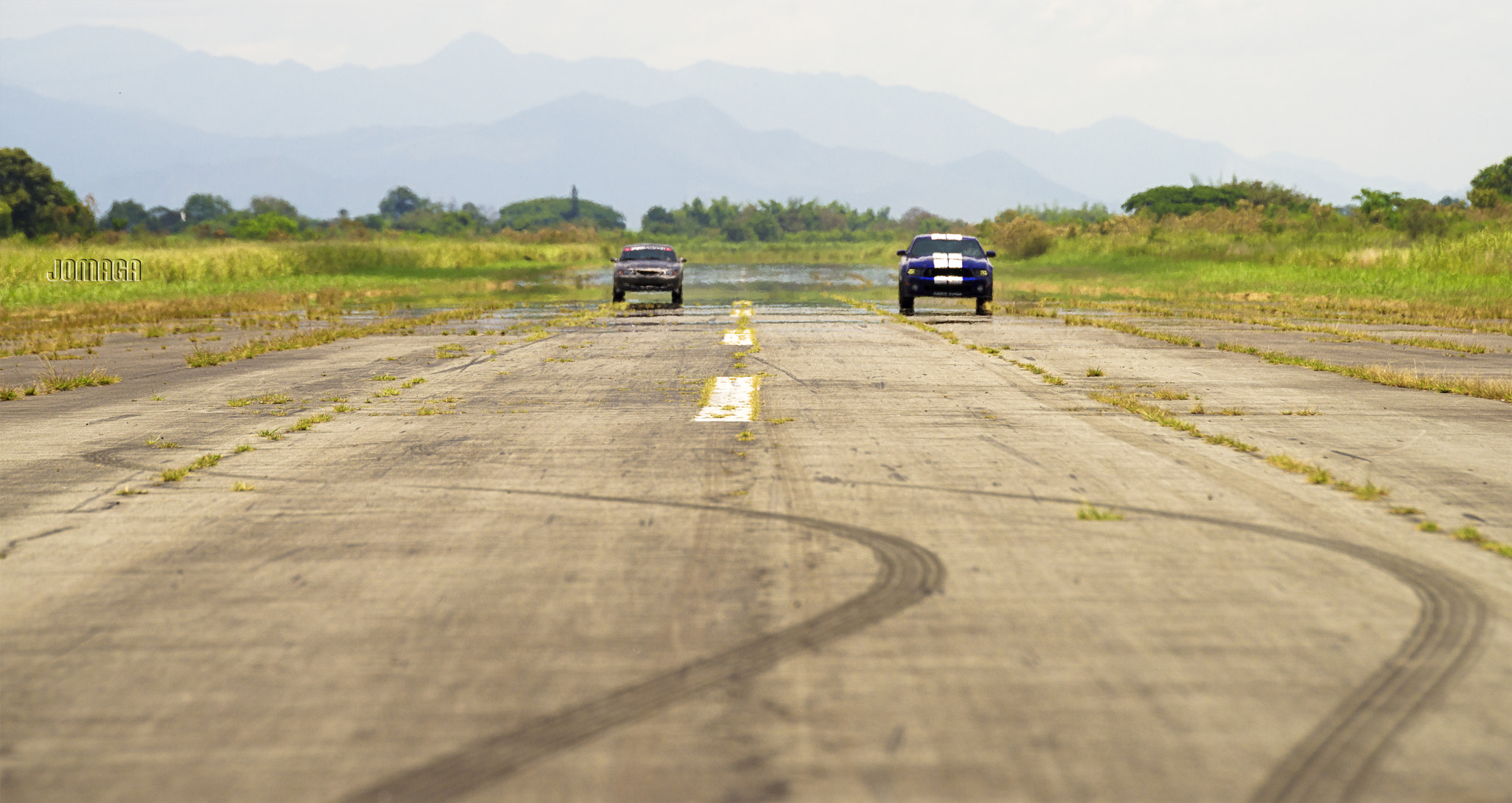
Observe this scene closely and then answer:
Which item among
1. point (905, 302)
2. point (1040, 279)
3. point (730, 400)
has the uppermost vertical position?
point (1040, 279)

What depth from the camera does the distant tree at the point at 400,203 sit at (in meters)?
184

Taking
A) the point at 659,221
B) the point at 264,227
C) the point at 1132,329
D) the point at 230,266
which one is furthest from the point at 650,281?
the point at 659,221

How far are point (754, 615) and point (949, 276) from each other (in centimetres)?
2207

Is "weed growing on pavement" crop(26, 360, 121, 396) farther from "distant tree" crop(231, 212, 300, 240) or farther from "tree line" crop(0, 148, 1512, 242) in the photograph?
"distant tree" crop(231, 212, 300, 240)

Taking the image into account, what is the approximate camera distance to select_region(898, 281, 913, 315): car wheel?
26938 millimetres

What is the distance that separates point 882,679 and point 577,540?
95.4 inches

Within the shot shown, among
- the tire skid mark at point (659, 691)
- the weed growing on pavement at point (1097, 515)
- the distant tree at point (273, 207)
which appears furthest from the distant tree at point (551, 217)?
the tire skid mark at point (659, 691)

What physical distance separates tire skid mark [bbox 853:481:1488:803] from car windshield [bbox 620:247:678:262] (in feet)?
95.7

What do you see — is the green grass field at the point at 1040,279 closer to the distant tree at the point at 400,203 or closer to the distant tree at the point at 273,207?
the distant tree at the point at 273,207

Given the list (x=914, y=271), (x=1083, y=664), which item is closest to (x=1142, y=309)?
(x=914, y=271)

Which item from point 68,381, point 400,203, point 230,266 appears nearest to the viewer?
point 68,381

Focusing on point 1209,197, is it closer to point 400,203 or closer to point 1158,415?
point 1158,415

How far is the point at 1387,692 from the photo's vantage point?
4.04m

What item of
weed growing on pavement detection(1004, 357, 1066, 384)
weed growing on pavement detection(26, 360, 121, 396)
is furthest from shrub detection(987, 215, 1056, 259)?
weed growing on pavement detection(26, 360, 121, 396)
